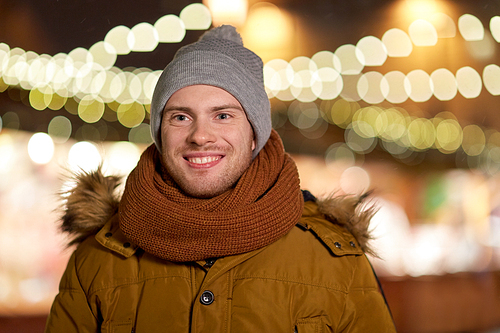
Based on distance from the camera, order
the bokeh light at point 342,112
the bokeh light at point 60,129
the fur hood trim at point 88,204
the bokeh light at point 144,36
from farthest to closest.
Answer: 1. the bokeh light at point 342,112
2. the bokeh light at point 60,129
3. the bokeh light at point 144,36
4. the fur hood trim at point 88,204

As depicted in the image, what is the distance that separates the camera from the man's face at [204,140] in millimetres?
1570

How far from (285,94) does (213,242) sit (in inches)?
165

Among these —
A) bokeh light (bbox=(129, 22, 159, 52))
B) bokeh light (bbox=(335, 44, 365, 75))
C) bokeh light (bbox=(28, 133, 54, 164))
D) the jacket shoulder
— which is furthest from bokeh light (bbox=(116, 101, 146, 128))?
the jacket shoulder

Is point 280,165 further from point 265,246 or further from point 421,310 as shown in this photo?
point 421,310

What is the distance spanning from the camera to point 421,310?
370 centimetres

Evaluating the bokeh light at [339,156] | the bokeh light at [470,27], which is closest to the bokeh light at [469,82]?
the bokeh light at [470,27]

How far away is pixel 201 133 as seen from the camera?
5.05 ft

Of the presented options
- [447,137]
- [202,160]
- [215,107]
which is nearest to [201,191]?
[202,160]

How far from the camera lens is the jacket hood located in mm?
1755

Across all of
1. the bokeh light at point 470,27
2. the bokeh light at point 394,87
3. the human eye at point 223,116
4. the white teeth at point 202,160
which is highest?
the bokeh light at point 470,27

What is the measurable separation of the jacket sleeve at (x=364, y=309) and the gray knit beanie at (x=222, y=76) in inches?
25.7

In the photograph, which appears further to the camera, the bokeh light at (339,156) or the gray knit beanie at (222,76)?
the bokeh light at (339,156)

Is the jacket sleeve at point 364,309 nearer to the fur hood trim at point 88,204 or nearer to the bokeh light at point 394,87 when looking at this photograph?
the fur hood trim at point 88,204

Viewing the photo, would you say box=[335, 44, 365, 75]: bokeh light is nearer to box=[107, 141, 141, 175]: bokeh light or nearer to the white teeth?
the white teeth
